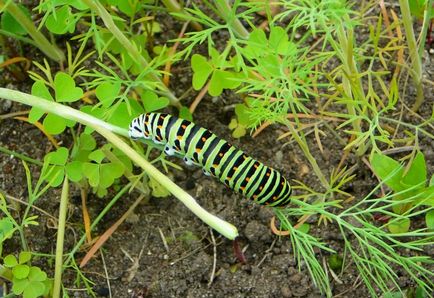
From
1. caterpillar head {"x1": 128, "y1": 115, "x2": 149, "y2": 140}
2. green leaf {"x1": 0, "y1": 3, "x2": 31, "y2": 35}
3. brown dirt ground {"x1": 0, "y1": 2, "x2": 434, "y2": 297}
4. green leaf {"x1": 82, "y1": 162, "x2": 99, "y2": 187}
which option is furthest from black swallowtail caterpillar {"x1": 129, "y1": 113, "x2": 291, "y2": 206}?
green leaf {"x1": 0, "y1": 3, "x2": 31, "y2": 35}

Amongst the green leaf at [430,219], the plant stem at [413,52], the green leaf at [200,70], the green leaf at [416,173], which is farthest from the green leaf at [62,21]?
the green leaf at [430,219]

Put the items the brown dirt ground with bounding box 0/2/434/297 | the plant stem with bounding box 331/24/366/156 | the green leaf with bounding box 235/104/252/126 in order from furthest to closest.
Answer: the green leaf with bounding box 235/104/252/126 → the brown dirt ground with bounding box 0/2/434/297 → the plant stem with bounding box 331/24/366/156

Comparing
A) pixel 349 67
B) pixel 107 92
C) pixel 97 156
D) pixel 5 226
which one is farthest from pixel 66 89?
pixel 349 67

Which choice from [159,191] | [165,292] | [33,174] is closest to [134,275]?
[165,292]

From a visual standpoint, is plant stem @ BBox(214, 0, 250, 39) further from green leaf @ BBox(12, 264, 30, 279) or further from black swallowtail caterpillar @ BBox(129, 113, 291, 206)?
green leaf @ BBox(12, 264, 30, 279)

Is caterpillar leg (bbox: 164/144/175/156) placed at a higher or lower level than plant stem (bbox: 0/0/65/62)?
lower

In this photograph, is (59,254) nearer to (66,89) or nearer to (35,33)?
(66,89)

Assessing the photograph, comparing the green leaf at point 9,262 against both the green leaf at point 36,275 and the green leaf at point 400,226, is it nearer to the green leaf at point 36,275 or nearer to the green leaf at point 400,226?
the green leaf at point 36,275
